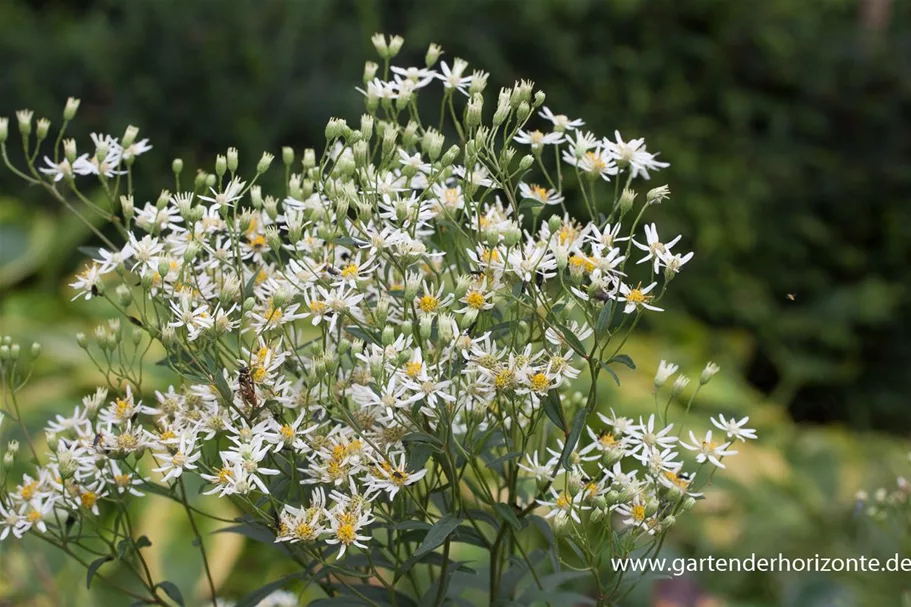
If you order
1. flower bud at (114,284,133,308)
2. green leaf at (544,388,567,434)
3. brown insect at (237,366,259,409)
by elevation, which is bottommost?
green leaf at (544,388,567,434)

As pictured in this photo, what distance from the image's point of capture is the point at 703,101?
341cm

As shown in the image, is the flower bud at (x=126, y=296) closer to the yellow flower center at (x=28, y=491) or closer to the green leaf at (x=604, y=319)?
the yellow flower center at (x=28, y=491)

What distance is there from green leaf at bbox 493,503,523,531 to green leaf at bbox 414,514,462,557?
0.04m

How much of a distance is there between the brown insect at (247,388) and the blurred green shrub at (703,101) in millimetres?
2328

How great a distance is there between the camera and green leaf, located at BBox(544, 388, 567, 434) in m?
0.75

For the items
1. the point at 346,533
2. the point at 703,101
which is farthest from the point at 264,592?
the point at 703,101

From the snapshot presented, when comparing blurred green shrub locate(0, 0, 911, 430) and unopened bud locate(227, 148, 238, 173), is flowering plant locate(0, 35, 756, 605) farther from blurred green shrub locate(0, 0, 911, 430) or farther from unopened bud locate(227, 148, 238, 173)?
blurred green shrub locate(0, 0, 911, 430)

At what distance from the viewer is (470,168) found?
0.75 metres

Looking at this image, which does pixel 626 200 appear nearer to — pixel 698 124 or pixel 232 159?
pixel 232 159

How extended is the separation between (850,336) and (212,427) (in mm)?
3107

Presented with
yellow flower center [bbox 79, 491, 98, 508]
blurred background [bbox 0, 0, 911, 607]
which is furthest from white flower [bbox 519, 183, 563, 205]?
blurred background [bbox 0, 0, 911, 607]

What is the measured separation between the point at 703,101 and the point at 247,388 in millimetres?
2977

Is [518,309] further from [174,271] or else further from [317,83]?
[317,83]

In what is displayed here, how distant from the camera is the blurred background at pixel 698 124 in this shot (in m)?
3.06
